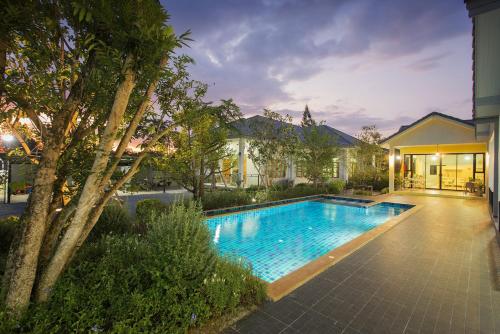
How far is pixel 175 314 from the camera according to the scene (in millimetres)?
2658

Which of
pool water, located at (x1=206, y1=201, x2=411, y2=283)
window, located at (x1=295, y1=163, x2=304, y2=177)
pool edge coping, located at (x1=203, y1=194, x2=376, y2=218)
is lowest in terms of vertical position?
pool water, located at (x1=206, y1=201, x2=411, y2=283)

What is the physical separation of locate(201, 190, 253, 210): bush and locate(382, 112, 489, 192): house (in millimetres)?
12299

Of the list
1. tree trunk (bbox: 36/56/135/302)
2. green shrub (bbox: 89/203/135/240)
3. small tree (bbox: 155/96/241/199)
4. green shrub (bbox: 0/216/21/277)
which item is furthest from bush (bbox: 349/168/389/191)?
green shrub (bbox: 0/216/21/277)

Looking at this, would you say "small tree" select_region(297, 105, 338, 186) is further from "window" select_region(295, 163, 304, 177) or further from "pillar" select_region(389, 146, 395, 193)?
"pillar" select_region(389, 146, 395, 193)

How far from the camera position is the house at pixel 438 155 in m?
15.2

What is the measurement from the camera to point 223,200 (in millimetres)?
10914

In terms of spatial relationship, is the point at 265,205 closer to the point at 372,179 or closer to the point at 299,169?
the point at 299,169

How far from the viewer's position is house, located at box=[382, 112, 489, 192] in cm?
Result: 1515

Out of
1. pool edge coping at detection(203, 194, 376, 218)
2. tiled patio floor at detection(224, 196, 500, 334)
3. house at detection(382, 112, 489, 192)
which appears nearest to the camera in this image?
tiled patio floor at detection(224, 196, 500, 334)

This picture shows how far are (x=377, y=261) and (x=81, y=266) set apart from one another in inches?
215

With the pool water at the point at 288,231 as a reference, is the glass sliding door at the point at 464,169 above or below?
above

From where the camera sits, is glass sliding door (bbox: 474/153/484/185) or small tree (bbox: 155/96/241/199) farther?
glass sliding door (bbox: 474/153/484/185)

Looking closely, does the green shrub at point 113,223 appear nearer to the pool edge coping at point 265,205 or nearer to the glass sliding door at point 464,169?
the pool edge coping at point 265,205

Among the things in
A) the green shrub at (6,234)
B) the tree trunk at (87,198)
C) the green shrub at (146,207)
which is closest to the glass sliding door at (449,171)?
the green shrub at (146,207)
